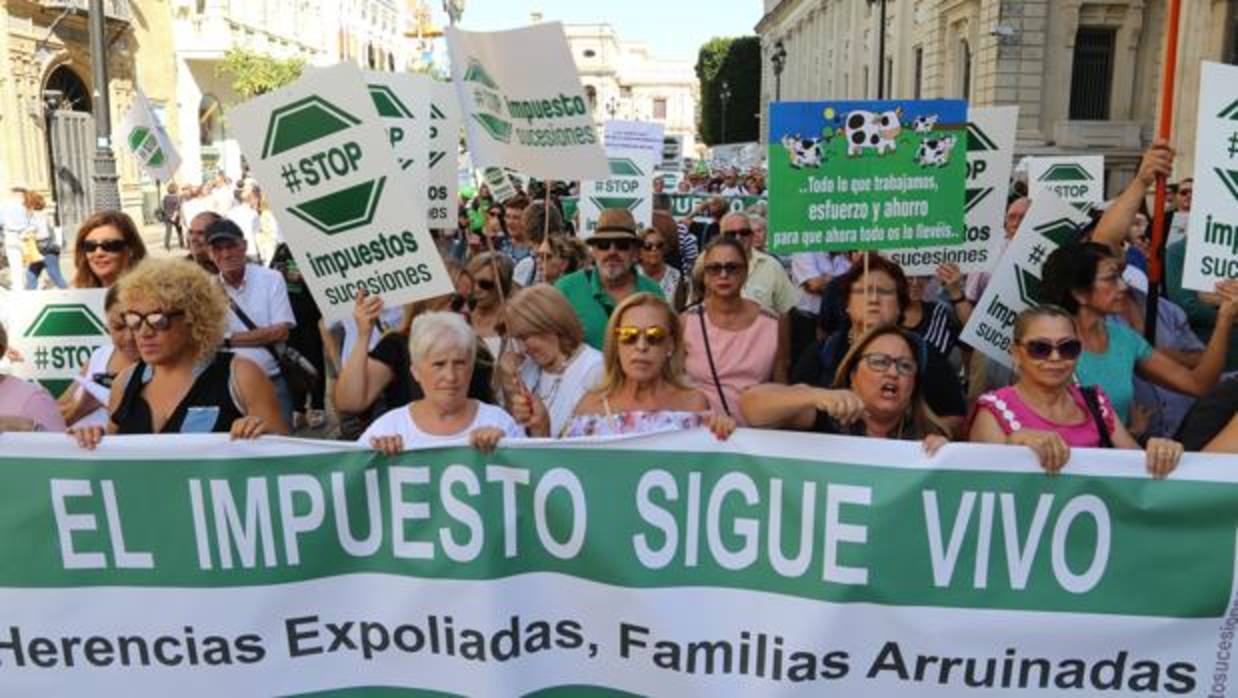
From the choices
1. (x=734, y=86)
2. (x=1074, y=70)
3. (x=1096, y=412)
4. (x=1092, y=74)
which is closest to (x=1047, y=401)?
(x=1096, y=412)

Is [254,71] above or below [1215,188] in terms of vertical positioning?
above

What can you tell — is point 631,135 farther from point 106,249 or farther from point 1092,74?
point 1092,74

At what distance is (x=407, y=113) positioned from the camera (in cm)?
572

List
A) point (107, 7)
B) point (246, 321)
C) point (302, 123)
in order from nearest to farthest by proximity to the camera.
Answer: point (302, 123)
point (246, 321)
point (107, 7)

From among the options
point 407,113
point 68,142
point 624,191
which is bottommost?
point 624,191

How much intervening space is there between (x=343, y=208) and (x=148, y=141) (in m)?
8.78

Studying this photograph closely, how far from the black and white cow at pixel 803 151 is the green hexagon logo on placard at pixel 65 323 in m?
3.01

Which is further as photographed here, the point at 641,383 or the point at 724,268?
the point at 724,268

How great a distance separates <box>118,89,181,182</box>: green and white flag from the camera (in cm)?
1143

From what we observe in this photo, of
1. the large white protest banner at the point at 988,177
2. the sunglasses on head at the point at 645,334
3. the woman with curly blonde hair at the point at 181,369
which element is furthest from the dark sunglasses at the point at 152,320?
the large white protest banner at the point at 988,177

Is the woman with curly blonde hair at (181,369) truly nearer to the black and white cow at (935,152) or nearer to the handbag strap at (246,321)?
the handbag strap at (246,321)

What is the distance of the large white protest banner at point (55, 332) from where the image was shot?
A: 4781mm

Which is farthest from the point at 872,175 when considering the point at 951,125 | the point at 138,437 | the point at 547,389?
the point at 138,437

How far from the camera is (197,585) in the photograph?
3.06m
